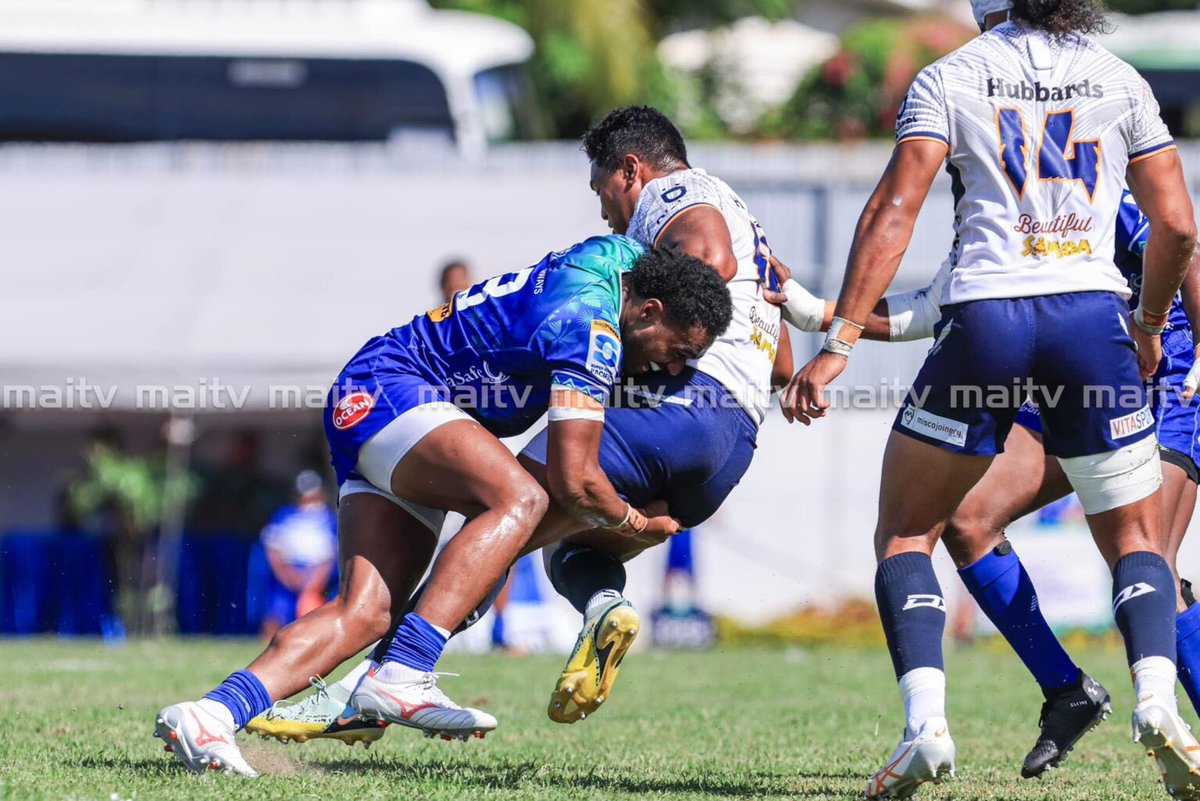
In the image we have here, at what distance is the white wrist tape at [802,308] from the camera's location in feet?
18.7

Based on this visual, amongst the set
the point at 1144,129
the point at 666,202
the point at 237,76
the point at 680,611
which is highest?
the point at 237,76

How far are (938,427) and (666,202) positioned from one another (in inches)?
55.2

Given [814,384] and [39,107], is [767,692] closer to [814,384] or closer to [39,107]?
[814,384]

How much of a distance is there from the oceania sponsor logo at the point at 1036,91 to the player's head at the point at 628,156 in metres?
1.63

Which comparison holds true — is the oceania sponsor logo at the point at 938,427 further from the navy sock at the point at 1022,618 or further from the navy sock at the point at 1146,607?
the navy sock at the point at 1022,618

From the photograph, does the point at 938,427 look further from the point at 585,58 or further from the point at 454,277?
the point at 585,58

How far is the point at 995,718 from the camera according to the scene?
7801 mm

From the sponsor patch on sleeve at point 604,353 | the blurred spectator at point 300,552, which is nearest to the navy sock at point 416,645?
the sponsor patch on sleeve at point 604,353

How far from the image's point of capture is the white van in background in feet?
63.4

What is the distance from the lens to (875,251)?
4.73m

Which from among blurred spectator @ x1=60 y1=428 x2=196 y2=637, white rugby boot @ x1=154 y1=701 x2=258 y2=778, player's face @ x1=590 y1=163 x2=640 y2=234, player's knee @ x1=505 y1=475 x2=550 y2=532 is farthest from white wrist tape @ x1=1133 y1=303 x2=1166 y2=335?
blurred spectator @ x1=60 y1=428 x2=196 y2=637

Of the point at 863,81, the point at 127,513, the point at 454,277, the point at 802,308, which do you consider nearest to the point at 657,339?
the point at 802,308

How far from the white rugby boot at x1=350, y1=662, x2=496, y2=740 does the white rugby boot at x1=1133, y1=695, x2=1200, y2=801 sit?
5.95 ft

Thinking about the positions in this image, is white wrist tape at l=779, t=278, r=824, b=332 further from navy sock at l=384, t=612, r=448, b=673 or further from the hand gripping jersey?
navy sock at l=384, t=612, r=448, b=673
